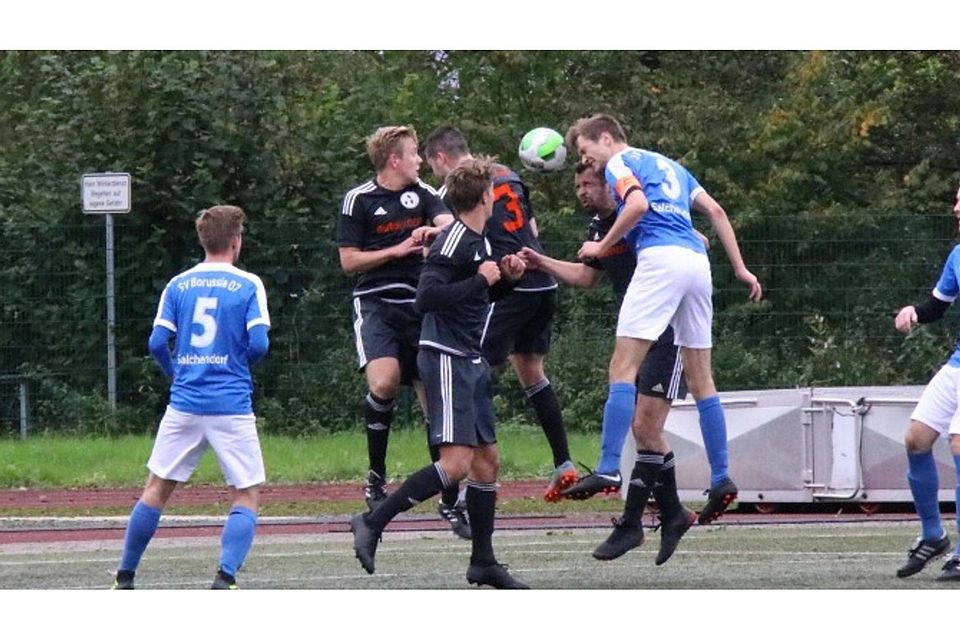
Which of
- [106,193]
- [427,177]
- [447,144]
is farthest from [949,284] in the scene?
[427,177]

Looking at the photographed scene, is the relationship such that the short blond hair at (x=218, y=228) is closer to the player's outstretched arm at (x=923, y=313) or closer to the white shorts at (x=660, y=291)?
the white shorts at (x=660, y=291)

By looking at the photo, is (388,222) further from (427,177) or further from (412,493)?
(427,177)

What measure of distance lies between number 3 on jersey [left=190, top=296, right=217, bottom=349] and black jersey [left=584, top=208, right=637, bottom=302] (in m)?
2.56

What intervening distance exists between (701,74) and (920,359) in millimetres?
9796

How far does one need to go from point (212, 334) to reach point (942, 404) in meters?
4.03

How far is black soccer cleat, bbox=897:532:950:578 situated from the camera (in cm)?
966

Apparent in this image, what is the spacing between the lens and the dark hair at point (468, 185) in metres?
9.20

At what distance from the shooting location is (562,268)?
34.1 feet

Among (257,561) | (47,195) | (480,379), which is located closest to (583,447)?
(47,195)

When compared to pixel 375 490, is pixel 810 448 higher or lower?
lower

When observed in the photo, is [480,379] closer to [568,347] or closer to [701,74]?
[568,347]

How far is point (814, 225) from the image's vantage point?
20.3 meters

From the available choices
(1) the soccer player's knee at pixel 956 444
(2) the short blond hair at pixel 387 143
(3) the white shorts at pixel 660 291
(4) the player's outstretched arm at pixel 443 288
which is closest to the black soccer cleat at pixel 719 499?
(3) the white shorts at pixel 660 291

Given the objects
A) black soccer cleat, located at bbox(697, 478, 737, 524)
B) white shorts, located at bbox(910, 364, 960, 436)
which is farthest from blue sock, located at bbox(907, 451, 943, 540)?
black soccer cleat, located at bbox(697, 478, 737, 524)
